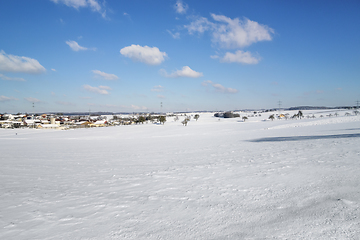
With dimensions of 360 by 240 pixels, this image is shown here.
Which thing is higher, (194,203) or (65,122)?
(65,122)

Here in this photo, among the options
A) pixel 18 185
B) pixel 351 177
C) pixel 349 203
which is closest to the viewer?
pixel 349 203

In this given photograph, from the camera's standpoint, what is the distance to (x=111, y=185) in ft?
22.3

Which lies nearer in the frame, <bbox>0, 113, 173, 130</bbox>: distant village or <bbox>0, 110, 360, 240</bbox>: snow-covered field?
<bbox>0, 110, 360, 240</bbox>: snow-covered field

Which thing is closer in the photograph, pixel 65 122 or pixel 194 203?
pixel 194 203

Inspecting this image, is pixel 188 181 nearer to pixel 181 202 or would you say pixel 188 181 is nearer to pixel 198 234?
pixel 181 202

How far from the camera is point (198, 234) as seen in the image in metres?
3.54

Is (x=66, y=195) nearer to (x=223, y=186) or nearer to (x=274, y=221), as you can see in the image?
(x=223, y=186)

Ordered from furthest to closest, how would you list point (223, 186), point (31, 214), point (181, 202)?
point (223, 186) → point (181, 202) → point (31, 214)

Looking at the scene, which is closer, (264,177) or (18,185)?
(264,177)

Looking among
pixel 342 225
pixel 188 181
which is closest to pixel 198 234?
pixel 342 225

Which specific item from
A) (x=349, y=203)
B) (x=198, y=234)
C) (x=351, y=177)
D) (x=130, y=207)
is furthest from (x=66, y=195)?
(x=351, y=177)

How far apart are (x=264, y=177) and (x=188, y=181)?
8.73 feet

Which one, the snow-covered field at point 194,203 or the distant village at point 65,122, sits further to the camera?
the distant village at point 65,122

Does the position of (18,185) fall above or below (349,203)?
below
